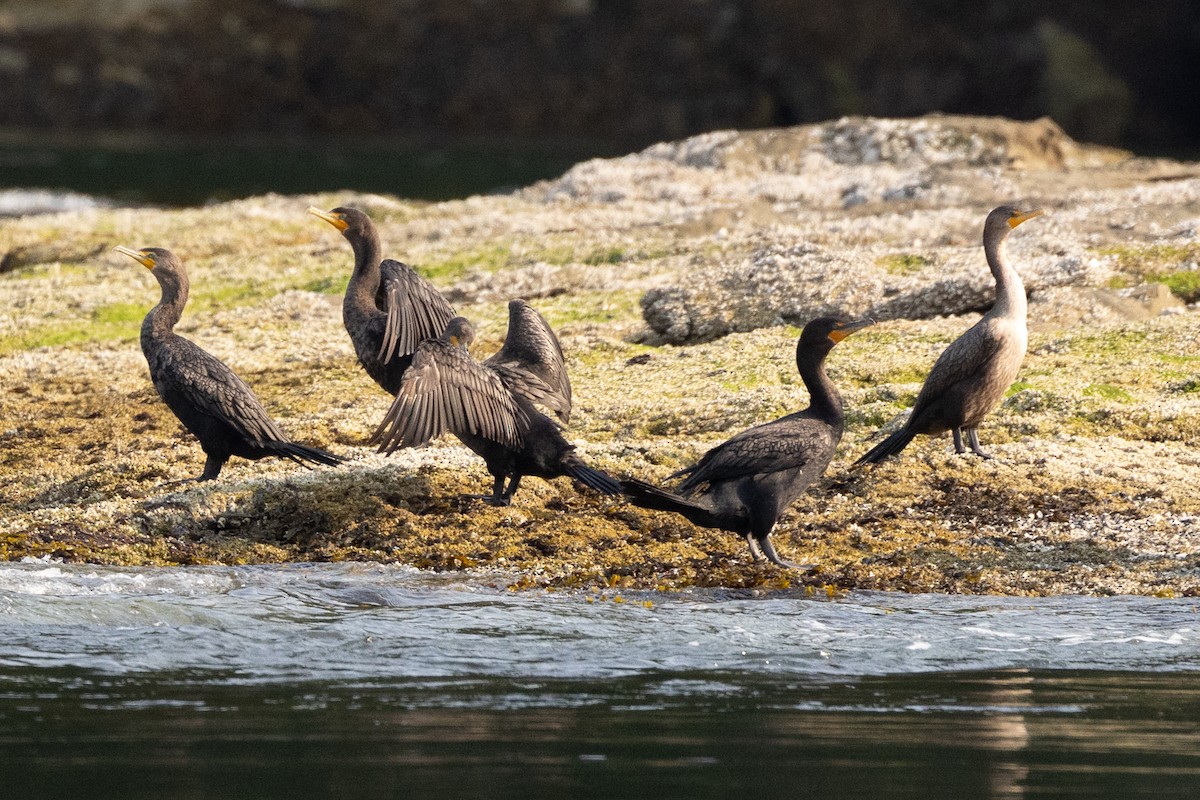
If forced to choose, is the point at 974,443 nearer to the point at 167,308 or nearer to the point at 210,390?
the point at 210,390

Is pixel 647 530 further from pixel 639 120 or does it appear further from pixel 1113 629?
pixel 639 120

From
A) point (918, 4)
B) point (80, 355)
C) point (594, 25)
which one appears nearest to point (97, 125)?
point (594, 25)

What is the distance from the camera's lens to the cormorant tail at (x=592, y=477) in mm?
10445

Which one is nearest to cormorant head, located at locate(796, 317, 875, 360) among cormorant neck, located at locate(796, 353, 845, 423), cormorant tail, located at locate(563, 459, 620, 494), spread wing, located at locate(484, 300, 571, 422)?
cormorant neck, located at locate(796, 353, 845, 423)

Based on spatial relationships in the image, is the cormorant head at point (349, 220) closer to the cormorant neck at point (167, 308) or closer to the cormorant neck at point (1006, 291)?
the cormorant neck at point (167, 308)

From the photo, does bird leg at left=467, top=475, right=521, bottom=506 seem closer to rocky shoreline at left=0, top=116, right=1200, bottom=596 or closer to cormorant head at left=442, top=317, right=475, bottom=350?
rocky shoreline at left=0, top=116, right=1200, bottom=596

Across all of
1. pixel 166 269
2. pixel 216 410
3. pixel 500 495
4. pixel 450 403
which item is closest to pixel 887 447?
pixel 500 495

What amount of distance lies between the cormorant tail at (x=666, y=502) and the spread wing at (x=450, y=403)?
1090 mm

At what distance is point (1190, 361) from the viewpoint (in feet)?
43.9

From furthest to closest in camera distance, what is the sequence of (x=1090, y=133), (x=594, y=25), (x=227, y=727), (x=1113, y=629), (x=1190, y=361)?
(x=594, y=25), (x=1090, y=133), (x=1190, y=361), (x=1113, y=629), (x=227, y=727)

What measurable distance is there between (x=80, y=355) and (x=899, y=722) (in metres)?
10.3

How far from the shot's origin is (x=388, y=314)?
12273 mm

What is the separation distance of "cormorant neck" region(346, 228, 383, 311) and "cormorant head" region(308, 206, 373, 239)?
8 centimetres

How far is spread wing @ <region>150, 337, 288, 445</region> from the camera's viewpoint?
1143 cm
